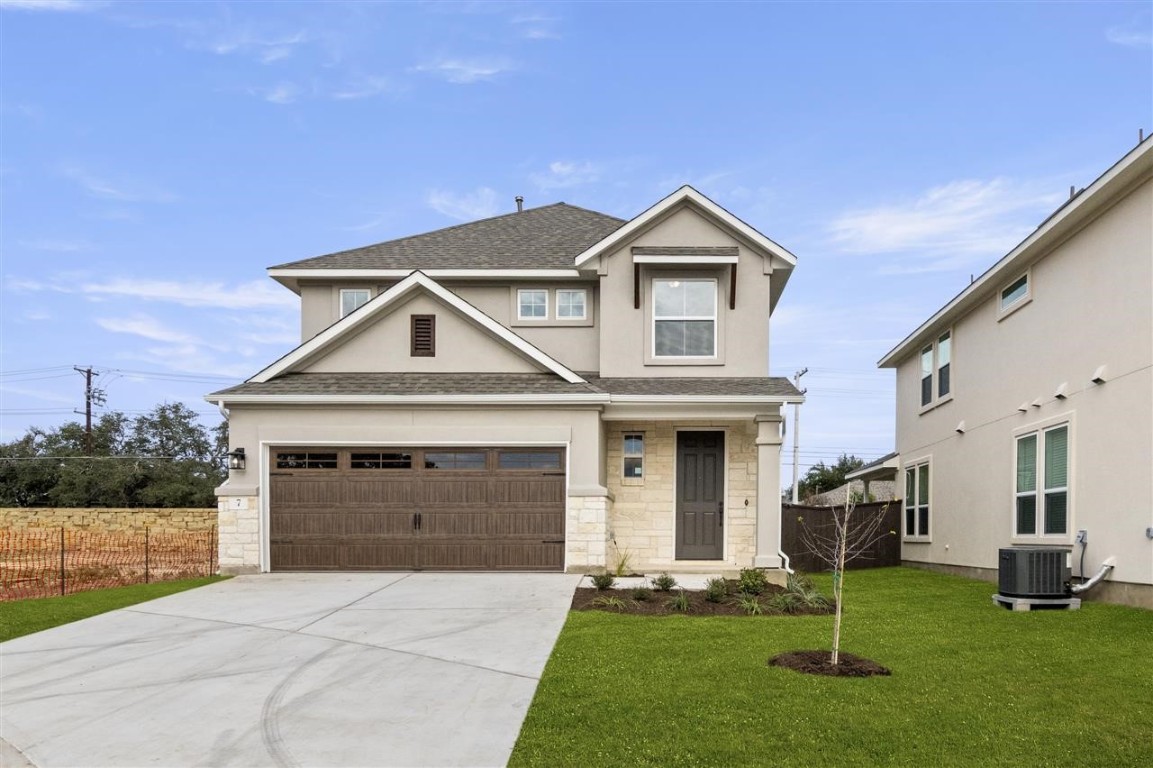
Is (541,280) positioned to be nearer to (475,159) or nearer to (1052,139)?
(475,159)

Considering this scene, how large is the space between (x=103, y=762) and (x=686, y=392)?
1035 centimetres

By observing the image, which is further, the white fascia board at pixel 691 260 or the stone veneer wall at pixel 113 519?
the stone veneer wall at pixel 113 519

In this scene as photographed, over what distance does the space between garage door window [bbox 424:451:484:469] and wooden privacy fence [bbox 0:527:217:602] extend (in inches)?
176

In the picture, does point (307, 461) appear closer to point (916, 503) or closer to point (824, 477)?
point (916, 503)

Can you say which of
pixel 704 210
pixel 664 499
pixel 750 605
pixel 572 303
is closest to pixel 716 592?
pixel 750 605

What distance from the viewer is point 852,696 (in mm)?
6414

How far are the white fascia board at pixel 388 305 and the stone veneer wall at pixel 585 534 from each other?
227 centimetres

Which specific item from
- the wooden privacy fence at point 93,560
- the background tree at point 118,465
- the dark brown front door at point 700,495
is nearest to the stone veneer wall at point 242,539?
the wooden privacy fence at point 93,560

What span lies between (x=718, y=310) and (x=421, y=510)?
6369 millimetres

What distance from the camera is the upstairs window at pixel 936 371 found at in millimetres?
18328

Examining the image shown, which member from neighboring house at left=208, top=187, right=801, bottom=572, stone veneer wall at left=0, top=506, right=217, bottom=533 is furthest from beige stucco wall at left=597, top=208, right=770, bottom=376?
stone veneer wall at left=0, top=506, right=217, bottom=533

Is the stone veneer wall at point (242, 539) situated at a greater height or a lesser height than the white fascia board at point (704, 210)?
lesser

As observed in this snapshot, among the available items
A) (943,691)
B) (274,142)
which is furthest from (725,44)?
(943,691)

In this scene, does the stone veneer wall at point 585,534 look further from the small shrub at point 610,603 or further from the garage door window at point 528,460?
the small shrub at point 610,603
